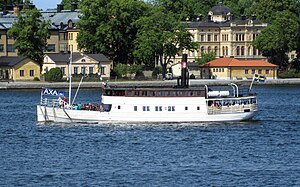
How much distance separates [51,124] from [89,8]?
264ft

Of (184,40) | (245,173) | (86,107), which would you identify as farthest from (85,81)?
(245,173)

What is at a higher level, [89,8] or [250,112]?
[89,8]

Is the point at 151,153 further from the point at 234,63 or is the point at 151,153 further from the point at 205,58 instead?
the point at 205,58

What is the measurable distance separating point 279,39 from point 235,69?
40.6 ft

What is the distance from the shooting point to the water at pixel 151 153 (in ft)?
184

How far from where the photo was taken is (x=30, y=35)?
520 ft

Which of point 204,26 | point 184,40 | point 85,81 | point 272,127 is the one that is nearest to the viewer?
point 272,127

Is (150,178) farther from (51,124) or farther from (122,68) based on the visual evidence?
(122,68)

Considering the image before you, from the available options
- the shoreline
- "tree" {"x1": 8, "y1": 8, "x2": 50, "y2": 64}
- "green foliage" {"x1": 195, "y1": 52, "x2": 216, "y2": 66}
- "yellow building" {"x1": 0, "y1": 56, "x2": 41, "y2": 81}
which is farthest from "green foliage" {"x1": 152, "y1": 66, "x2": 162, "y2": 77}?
"yellow building" {"x1": 0, "y1": 56, "x2": 41, "y2": 81}

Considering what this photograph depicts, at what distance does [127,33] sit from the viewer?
534 ft

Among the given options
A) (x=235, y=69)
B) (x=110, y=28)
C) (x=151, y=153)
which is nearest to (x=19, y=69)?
(x=110, y=28)

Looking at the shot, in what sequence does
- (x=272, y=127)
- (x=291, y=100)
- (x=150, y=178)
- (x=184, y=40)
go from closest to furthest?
(x=150, y=178) → (x=272, y=127) → (x=291, y=100) → (x=184, y=40)

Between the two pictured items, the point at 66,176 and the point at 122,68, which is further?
the point at 122,68

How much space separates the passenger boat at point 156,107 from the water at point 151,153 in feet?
3.50
